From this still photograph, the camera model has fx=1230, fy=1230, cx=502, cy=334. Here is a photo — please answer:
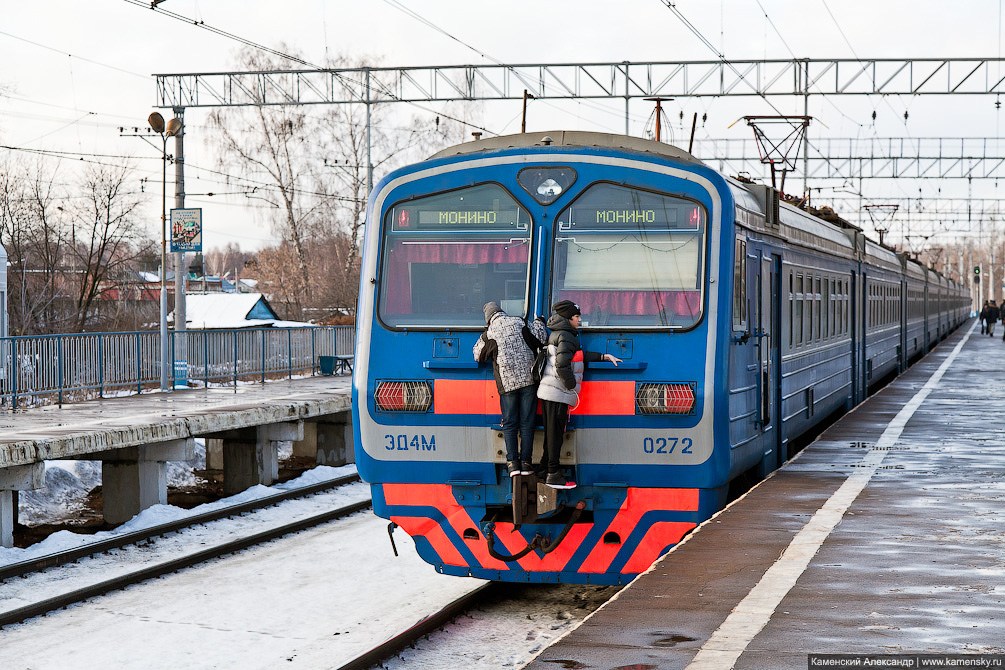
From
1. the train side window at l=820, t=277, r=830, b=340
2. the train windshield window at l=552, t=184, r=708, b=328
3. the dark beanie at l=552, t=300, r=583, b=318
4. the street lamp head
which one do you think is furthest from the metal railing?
the dark beanie at l=552, t=300, r=583, b=318

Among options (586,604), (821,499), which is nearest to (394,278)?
(586,604)

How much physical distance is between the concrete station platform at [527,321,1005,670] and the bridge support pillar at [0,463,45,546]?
7.56 meters

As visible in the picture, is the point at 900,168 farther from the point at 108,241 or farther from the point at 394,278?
the point at 394,278

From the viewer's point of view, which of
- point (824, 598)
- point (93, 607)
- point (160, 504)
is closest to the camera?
point (824, 598)

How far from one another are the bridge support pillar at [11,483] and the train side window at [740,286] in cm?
768

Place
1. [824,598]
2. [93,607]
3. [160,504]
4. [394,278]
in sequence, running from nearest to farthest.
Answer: [824,598]
[394,278]
[93,607]
[160,504]

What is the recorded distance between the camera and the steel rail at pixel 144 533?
1127cm

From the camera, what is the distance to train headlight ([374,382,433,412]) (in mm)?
8148

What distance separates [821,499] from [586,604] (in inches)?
75.2

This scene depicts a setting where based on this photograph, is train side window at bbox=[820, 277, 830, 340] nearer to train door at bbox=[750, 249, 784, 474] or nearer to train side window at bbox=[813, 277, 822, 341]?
train side window at bbox=[813, 277, 822, 341]

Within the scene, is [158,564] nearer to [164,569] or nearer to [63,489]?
[164,569]

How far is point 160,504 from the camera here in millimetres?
15227

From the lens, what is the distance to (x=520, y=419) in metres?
7.77

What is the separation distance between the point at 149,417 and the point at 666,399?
988 cm
